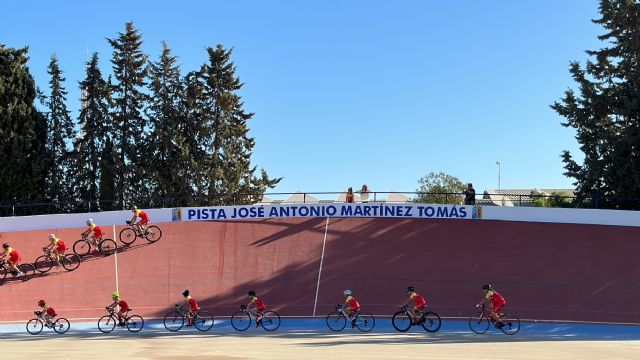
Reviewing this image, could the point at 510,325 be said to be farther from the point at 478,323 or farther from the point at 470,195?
the point at 470,195

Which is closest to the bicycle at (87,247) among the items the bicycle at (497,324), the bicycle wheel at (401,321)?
the bicycle wheel at (401,321)

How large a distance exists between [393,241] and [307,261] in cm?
363

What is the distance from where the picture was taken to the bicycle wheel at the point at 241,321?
21.1 meters

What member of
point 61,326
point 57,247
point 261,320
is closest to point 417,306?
point 261,320

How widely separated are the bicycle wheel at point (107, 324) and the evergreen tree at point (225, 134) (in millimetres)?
24708

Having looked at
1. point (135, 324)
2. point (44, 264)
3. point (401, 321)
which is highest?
point (44, 264)

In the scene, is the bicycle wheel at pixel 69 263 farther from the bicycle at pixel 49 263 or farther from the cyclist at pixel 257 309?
the cyclist at pixel 257 309

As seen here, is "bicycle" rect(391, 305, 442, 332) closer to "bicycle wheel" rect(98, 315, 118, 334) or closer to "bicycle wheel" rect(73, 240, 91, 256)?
"bicycle wheel" rect(98, 315, 118, 334)

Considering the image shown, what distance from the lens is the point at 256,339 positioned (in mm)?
19000

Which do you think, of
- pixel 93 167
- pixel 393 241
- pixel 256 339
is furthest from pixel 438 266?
pixel 93 167

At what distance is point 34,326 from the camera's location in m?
21.2

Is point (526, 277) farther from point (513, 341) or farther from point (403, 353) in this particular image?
point (403, 353)

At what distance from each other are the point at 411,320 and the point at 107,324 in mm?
Answer: 9301

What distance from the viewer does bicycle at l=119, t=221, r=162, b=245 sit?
28.5 metres
